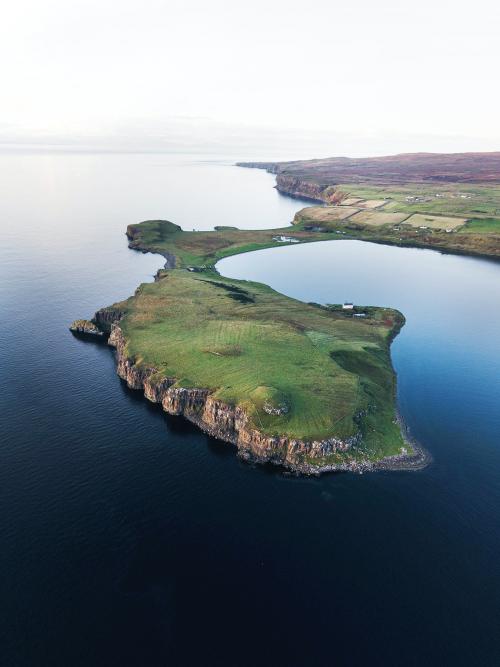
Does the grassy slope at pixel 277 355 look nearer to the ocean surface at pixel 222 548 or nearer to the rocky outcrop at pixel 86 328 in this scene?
the ocean surface at pixel 222 548

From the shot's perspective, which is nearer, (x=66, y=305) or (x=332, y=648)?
(x=332, y=648)

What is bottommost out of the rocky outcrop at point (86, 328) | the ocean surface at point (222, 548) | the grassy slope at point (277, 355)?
the ocean surface at point (222, 548)

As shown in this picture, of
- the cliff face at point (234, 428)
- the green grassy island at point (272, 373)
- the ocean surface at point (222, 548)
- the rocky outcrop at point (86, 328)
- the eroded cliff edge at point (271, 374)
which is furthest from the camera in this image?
the rocky outcrop at point (86, 328)

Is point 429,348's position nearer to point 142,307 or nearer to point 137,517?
point 142,307

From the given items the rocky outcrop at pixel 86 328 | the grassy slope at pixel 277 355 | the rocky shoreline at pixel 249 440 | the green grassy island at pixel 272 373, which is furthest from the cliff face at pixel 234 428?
the rocky outcrop at pixel 86 328

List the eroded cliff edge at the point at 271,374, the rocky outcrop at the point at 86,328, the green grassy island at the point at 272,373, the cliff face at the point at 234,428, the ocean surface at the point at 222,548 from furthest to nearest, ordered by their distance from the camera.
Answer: the rocky outcrop at the point at 86,328, the green grassy island at the point at 272,373, the eroded cliff edge at the point at 271,374, the cliff face at the point at 234,428, the ocean surface at the point at 222,548

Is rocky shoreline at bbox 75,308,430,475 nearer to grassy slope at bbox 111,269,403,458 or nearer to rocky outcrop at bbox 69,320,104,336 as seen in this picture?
grassy slope at bbox 111,269,403,458

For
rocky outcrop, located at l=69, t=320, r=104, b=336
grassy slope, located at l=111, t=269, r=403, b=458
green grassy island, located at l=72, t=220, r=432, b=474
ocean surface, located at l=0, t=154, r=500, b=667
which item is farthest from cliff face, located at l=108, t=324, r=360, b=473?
rocky outcrop, located at l=69, t=320, r=104, b=336

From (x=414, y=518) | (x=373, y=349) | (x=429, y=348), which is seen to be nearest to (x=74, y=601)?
(x=414, y=518)
